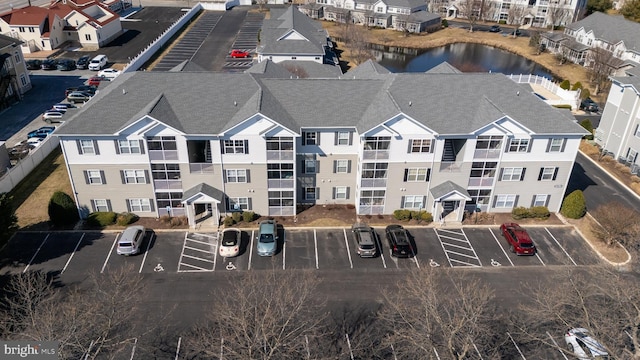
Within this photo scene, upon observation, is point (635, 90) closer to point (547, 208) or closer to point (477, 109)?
point (547, 208)

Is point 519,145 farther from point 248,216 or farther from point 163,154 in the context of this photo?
point 163,154

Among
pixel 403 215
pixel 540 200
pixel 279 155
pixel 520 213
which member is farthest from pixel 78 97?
pixel 540 200

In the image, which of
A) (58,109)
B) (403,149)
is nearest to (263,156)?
(403,149)

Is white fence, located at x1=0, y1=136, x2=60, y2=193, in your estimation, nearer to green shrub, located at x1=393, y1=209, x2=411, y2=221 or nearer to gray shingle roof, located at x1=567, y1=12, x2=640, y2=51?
green shrub, located at x1=393, y1=209, x2=411, y2=221

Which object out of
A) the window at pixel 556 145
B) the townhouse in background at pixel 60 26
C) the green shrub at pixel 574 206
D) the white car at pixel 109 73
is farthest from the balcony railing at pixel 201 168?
the townhouse in background at pixel 60 26

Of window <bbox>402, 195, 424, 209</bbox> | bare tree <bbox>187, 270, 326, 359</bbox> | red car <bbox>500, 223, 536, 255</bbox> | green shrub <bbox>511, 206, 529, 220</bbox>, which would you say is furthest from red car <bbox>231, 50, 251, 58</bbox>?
red car <bbox>500, 223, 536, 255</bbox>

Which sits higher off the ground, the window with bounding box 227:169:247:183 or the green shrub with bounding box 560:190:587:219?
the window with bounding box 227:169:247:183
